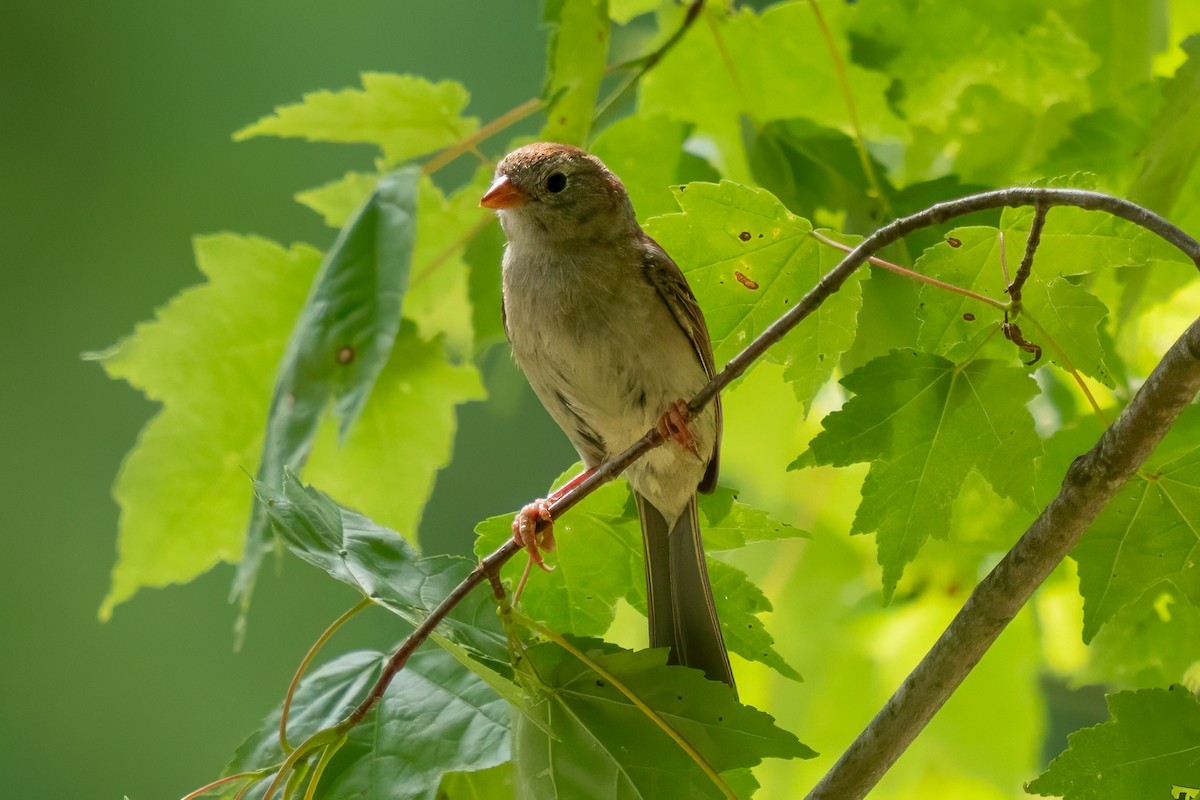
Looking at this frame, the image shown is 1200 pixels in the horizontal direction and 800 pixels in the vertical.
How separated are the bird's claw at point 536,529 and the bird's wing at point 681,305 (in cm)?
37

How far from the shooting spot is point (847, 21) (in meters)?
1.79

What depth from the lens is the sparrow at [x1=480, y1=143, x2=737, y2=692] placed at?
1.72m

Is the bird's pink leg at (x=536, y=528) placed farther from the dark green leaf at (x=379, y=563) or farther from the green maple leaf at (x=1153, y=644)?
the green maple leaf at (x=1153, y=644)

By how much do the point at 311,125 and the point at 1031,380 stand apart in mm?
1146

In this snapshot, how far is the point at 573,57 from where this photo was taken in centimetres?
153

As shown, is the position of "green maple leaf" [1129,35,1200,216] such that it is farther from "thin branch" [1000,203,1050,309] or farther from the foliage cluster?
"thin branch" [1000,203,1050,309]

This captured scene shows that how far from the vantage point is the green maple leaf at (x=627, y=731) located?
3.85ft

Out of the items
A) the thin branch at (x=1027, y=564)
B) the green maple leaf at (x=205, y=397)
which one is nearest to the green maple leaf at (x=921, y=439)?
the thin branch at (x=1027, y=564)

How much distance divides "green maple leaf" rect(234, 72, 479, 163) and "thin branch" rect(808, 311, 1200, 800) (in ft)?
3.72

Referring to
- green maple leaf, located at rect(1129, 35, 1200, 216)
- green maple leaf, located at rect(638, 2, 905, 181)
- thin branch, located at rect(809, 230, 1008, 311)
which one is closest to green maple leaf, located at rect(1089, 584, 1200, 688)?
thin branch, located at rect(809, 230, 1008, 311)

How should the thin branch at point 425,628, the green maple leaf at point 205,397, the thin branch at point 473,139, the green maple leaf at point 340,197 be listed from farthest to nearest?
the green maple leaf at point 340,197, the green maple leaf at point 205,397, the thin branch at point 473,139, the thin branch at point 425,628

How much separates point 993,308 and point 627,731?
0.58m

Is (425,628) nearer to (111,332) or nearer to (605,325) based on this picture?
(605,325)

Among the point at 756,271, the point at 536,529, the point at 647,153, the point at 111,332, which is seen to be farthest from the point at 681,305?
the point at 111,332
